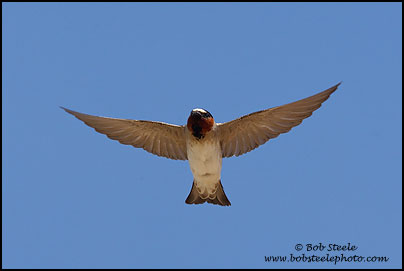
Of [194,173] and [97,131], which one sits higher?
[97,131]

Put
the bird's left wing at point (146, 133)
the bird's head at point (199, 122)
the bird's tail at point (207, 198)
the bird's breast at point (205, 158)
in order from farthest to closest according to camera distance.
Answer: the bird's tail at point (207, 198) → the bird's left wing at point (146, 133) → the bird's breast at point (205, 158) → the bird's head at point (199, 122)

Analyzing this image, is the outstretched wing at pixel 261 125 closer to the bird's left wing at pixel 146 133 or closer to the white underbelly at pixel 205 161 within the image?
the white underbelly at pixel 205 161

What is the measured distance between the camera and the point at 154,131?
11.4 metres

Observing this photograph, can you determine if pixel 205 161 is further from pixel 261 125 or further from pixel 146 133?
pixel 146 133

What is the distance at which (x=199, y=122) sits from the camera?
10602mm

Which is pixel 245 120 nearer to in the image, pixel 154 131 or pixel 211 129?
pixel 211 129

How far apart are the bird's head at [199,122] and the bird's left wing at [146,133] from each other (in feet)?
1.78

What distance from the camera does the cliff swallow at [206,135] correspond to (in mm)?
10688

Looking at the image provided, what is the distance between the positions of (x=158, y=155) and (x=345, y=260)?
3.41 m

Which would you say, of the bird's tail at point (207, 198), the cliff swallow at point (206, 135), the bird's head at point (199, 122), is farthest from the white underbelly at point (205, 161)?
the bird's tail at point (207, 198)

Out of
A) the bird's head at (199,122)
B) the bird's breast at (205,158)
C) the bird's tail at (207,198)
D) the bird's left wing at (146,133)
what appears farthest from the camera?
the bird's tail at (207,198)

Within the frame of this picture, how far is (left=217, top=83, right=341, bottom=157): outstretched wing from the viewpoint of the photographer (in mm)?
10609

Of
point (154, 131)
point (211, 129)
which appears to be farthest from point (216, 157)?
point (154, 131)

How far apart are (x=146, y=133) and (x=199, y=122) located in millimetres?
1244
